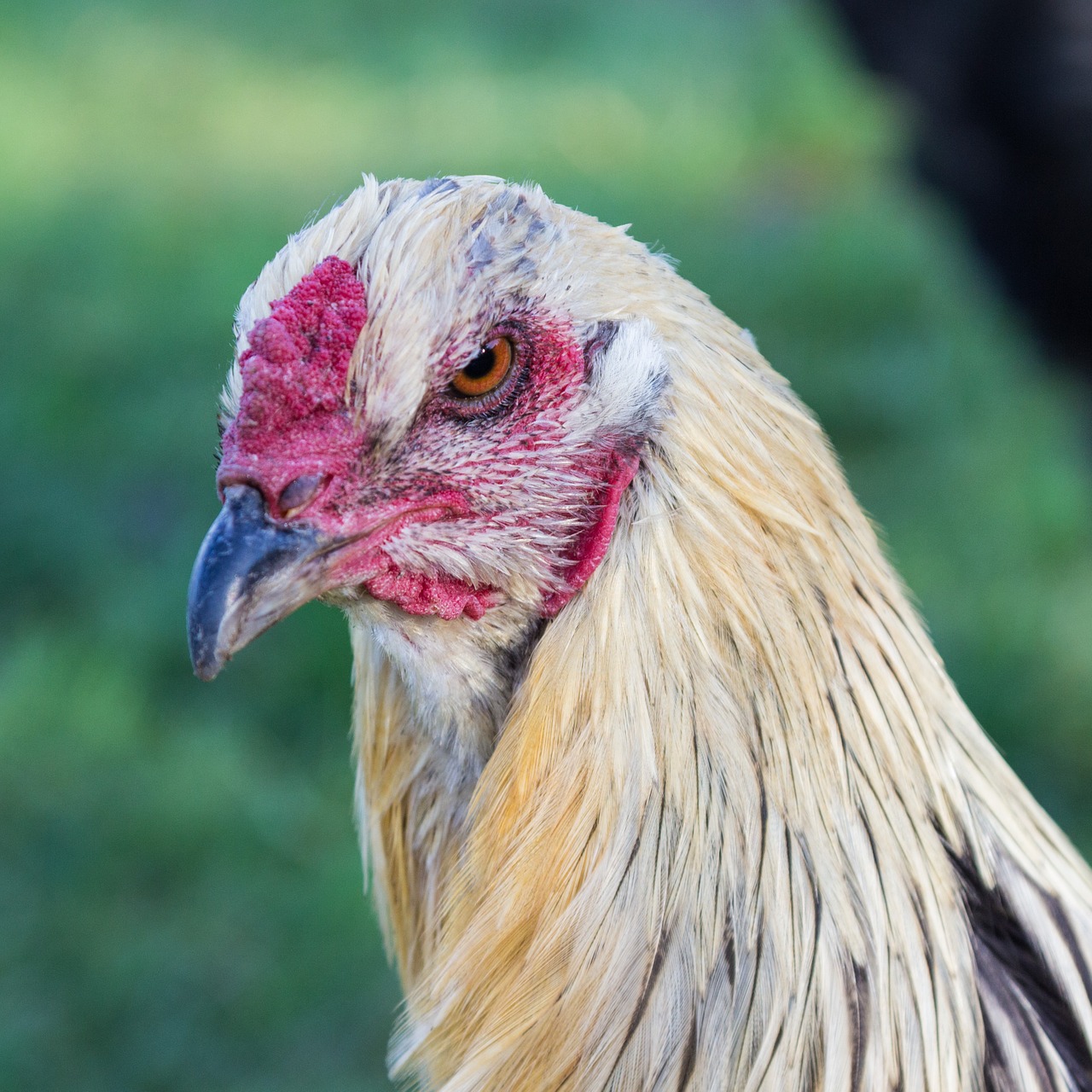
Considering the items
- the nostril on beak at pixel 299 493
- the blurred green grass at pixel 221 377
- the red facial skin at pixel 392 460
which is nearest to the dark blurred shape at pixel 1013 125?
the blurred green grass at pixel 221 377

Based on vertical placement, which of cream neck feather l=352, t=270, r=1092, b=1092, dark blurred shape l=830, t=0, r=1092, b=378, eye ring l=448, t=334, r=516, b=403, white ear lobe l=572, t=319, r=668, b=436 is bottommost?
cream neck feather l=352, t=270, r=1092, b=1092

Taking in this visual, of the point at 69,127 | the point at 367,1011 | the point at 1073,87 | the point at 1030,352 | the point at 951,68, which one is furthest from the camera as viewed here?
the point at 69,127

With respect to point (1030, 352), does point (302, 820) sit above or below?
below

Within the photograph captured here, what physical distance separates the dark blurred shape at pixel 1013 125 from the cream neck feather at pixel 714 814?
2.76 m

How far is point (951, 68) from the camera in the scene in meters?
4.43

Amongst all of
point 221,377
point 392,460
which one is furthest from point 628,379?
point 221,377

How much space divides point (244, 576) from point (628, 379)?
50cm

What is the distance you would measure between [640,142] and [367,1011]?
598cm

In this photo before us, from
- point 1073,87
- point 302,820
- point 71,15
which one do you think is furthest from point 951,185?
point 71,15

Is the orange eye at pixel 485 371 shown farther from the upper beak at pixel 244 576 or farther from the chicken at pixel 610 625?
the upper beak at pixel 244 576

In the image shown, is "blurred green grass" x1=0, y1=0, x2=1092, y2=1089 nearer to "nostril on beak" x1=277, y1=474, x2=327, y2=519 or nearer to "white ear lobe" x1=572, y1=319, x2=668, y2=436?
"white ear lobe" x1=572, y1=319, x2=668, y2=436

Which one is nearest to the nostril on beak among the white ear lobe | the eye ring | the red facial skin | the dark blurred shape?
the red facial skin

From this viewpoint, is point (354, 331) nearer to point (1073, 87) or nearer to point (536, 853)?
point (536, 853)

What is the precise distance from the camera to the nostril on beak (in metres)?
1.54
